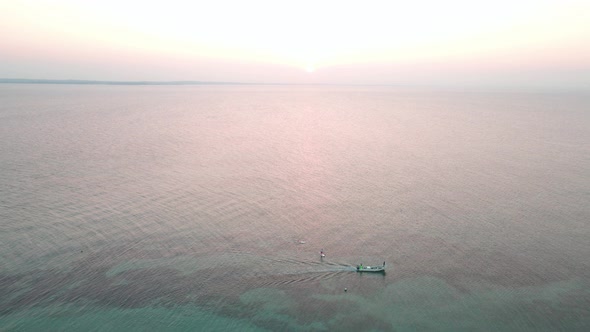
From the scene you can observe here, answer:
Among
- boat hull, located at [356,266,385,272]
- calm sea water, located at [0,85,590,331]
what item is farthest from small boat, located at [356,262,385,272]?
calm sea water, located at [0,85,590,331]

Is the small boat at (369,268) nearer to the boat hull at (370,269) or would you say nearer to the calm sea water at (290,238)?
the boat hull at (370,269)

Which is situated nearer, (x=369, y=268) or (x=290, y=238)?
(x=369, y=268)

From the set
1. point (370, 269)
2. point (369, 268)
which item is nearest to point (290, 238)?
point (369, 268)

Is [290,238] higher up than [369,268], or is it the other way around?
[369,268]

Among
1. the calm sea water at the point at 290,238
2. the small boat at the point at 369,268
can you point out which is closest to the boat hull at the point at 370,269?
the small boat at the point at 369,268

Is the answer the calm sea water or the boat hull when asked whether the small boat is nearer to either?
the boat hull

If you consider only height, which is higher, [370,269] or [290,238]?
[370,269]

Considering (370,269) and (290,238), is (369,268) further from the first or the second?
(290,238)

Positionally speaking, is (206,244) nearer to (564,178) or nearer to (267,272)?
(267,272)

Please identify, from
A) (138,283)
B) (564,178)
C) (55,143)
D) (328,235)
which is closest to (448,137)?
(564,178)
